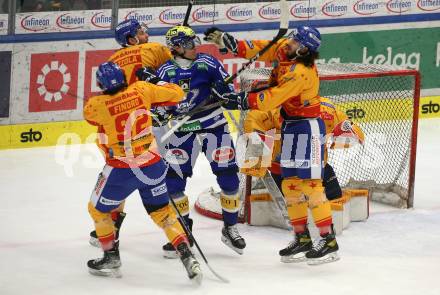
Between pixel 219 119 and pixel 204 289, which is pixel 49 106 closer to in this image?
pixel 219 119

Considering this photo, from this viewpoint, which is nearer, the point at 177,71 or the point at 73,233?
the point at 177,71

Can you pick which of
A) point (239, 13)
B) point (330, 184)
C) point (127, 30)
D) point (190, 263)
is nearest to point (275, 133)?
point (330, 184)

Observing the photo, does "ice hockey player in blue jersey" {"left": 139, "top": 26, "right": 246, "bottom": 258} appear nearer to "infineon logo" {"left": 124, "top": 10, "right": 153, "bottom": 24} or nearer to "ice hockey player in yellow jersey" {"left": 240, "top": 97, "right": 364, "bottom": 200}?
"ice hockey player in yellow jersey" {"left": 240, "top": 97, "right": 364, "bottom": 200}

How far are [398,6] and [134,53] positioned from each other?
4.37 meters

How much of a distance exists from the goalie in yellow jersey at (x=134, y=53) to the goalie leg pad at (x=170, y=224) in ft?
3.33

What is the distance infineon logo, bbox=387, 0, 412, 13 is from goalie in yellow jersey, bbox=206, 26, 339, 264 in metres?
4.08

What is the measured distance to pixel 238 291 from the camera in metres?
6.64

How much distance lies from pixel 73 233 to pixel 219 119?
142 centimetres

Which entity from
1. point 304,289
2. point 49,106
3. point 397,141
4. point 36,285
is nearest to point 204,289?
point 304,289

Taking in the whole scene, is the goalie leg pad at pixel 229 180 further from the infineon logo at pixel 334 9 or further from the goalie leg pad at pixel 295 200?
the infineon logo at pixel 334 9

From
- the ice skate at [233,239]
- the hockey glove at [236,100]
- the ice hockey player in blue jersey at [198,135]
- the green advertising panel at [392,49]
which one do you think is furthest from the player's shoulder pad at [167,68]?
the green advertising panel at [392,49]

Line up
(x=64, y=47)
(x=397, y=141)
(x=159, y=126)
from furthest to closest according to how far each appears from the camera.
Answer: (x=64, y=47) < (x=397, y=141) < (x=159, y=126)

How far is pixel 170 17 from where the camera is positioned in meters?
10.4

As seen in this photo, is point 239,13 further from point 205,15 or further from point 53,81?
point 53,81
